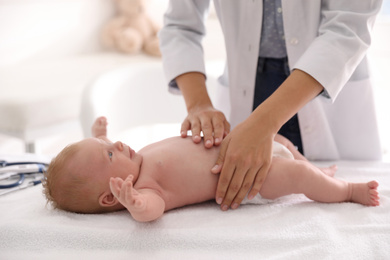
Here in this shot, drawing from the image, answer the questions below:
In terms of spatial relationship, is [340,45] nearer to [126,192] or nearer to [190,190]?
[190,190]

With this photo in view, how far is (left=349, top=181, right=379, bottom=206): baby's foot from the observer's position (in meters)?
1.12

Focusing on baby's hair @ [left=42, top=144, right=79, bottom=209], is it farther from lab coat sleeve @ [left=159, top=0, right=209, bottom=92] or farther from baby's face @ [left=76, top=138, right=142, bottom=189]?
lab coat sleeve @ [left=159, top=0, right=209, bottom=92]

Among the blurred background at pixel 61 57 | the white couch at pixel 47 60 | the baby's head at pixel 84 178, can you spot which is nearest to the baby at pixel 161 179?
the baby's head at pixel 84 178

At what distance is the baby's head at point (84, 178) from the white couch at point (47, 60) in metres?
0.88

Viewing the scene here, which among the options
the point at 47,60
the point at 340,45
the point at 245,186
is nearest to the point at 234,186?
the point at 245,186

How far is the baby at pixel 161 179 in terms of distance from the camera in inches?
42.0

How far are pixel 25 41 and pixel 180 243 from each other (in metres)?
2.29

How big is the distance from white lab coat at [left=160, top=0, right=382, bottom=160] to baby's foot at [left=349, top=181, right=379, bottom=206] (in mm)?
228

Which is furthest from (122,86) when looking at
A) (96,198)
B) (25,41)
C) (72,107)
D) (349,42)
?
(25,41)

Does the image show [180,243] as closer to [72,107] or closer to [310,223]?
[310,223]

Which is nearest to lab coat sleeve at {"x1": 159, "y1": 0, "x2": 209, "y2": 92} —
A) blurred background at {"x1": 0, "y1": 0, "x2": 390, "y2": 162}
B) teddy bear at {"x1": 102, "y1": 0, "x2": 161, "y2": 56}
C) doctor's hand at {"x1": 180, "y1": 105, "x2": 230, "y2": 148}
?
doctor's hand at {"x1": 180, "y1": 105, "x2": 230, "y2": 148}

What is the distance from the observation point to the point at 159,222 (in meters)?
1.03

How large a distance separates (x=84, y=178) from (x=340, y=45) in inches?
27.8

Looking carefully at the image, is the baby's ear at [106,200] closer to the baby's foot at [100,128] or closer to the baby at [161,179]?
the baby at [161,179]
